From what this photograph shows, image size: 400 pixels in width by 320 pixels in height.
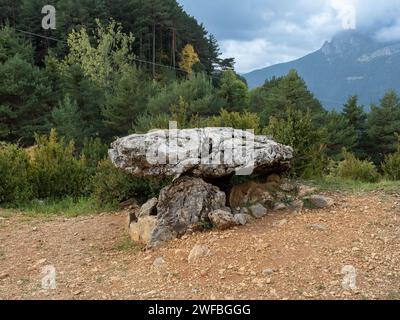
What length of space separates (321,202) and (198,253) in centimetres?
205

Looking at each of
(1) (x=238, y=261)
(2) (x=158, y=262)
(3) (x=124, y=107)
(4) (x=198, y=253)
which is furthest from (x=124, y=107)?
(1) (x=238, y=261)

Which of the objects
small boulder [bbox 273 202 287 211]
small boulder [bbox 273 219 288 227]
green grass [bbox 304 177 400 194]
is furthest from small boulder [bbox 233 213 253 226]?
green grass [bbox 304 177 400 194]

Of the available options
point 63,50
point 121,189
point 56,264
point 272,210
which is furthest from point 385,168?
point 63,50

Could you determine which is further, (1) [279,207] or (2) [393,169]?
(2) [393,169]

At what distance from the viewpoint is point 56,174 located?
828 cm

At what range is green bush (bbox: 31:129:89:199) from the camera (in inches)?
321

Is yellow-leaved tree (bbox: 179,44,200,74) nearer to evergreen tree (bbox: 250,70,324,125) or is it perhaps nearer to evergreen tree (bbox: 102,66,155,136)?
evergreen tree (bbox: 250,70,324,125)

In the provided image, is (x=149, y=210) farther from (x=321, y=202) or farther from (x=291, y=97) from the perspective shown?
(x=291, y=97)

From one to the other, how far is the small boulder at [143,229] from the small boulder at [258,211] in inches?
47.5

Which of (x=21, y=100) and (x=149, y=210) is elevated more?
(x=21, y=100)

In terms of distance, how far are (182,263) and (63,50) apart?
35116mm

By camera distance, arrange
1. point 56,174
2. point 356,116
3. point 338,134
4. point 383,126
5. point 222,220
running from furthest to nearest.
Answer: point 356,116
point 383,126
point 338,134
point 56,174
point 222,220

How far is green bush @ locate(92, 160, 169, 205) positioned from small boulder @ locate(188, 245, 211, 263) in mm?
2438

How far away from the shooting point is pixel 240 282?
3.45 meters
